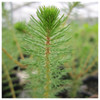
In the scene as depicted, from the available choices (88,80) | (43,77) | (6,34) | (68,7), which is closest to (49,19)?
(43,77)

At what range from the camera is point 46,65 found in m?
0.30

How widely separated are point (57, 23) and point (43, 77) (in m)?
0.17

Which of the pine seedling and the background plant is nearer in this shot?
the pine seedling

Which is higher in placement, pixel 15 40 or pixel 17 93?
pixel 15 40

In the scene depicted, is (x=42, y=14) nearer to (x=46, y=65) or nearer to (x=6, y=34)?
(x=46, y=65)

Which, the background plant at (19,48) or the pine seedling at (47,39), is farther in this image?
the background plant at (19,48)

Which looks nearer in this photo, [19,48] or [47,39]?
[47,39]

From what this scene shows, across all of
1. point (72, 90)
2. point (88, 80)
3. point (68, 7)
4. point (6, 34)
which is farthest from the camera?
point (88, 80)

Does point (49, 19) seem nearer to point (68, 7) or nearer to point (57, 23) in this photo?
point (57, 23)

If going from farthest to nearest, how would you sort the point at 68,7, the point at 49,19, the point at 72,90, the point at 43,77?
the point at 72,90
the point at 68,7
the point at 43,77
the point at 49,19

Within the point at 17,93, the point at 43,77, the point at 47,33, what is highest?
the point at 47,33

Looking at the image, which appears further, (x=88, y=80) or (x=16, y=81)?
(x=88, y=80)

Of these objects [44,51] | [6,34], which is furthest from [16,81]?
[44,51]

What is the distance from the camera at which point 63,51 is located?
29cm
